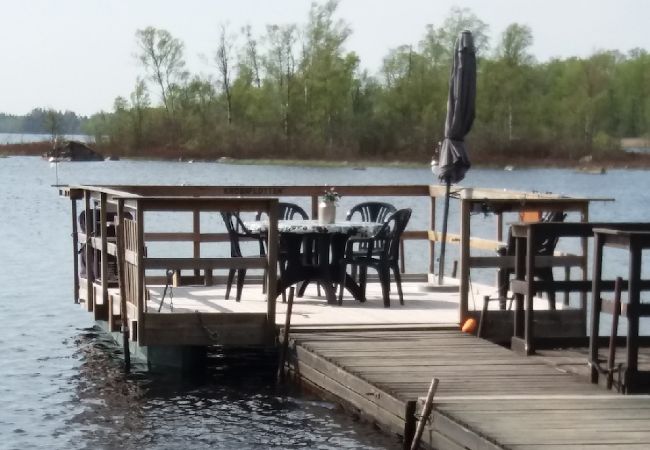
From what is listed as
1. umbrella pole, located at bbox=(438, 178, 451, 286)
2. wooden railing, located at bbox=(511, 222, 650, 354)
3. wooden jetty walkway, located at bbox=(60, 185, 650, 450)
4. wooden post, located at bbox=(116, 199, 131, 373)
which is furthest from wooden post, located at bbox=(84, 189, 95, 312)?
wooden railing, located at bbox=(511, 222, 650, 354)

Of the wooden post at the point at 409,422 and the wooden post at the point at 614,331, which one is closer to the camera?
the wooden post at the point at 409,422

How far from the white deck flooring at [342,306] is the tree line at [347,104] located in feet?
190

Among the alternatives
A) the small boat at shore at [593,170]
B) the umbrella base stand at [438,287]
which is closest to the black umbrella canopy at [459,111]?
the umbrella base stand at [438,287]

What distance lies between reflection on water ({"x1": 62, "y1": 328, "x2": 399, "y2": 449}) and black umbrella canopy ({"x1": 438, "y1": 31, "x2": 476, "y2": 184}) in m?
2.49

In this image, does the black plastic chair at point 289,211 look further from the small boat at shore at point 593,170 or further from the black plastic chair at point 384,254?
the small boat at shore at point 593,170

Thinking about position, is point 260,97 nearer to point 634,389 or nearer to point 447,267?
point 447,267

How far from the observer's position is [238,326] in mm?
9953

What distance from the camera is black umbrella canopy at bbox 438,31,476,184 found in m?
12.2

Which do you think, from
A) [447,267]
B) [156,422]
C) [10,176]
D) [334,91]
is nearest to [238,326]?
[156,422]

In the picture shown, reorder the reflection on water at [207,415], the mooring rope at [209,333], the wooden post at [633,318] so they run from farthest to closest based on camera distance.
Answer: the mooring rope at [209,333] < the reflection on water at [207,415] < the wooden post at [633,318]

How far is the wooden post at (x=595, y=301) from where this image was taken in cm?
816

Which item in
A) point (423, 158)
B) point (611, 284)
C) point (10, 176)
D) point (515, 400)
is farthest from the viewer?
point (423, 158)

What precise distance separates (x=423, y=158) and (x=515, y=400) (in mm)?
62958

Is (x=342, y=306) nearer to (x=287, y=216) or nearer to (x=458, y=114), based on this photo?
(x=287, y=216)
